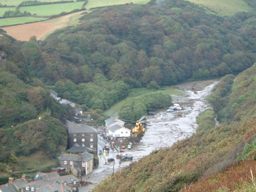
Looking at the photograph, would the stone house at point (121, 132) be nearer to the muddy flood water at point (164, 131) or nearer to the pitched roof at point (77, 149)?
the muddy flood water at point (164, 131)

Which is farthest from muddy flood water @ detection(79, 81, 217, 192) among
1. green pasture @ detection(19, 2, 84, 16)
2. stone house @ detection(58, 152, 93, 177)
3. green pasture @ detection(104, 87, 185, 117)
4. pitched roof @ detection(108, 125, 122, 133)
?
Result: green pasture @ detection(19, 2, 84, 16)

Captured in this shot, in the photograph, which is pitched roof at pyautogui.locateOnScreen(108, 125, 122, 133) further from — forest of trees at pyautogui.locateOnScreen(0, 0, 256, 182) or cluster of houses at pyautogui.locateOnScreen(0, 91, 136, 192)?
forest of trees at pyautogui.locateOnScreen(0, 0, 256, 182)

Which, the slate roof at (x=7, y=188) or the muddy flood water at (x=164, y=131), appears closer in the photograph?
the slate roof at (x=7, y=188)

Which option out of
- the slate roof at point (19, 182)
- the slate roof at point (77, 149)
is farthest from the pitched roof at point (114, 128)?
the slate roof at point (19, 182)

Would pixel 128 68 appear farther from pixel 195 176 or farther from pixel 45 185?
pixel 195 176

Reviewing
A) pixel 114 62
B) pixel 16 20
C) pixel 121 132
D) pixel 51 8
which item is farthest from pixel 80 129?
pixel 51 8

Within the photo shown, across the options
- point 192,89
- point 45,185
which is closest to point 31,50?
point 192,89
